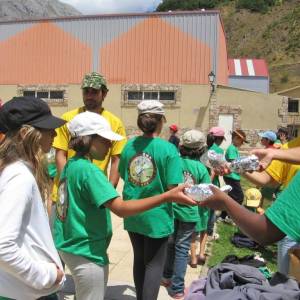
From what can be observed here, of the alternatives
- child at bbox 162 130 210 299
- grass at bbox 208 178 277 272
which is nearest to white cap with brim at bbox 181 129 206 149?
child at bbox 162 130 210 299

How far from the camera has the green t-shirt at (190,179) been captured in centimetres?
456

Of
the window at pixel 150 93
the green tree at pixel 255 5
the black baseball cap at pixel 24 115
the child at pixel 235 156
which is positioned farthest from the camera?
the green tree at pixel 255 5

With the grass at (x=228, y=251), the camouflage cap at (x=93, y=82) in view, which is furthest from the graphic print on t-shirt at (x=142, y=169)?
the grass at (x=228, y=251)

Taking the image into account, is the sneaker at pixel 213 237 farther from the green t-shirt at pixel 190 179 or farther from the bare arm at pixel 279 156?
the bare arm at pixel 279 156

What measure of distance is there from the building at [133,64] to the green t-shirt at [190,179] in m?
19.1

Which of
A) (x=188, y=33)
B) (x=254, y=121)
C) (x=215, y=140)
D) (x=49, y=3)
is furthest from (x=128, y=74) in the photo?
(x=49, y=3)

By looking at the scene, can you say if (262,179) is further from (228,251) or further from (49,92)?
(49,92)

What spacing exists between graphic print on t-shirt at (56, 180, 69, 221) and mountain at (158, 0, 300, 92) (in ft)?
234

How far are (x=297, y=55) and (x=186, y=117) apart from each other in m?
65.9

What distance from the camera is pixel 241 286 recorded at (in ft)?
5.92

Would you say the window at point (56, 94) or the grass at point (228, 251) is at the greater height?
the window at point (56, 94)

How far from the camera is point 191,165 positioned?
4.75 m

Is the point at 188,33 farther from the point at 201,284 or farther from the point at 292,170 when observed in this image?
the point at 201,284

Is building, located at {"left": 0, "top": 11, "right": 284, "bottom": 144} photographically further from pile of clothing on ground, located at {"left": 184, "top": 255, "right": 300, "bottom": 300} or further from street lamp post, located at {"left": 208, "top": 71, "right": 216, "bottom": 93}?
pile of clothing on ground, located at {"left": 184, "top": 255, "right": 300, "bottom": 300}
